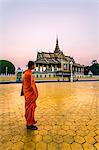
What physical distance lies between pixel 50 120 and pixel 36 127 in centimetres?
61

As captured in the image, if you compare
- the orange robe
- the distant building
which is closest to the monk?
the orange robe

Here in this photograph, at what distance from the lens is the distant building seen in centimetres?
3414

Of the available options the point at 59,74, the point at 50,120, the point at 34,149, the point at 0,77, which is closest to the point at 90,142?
the point at 34,149

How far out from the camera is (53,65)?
125 ft

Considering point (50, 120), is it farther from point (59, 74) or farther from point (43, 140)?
point (59, 74)

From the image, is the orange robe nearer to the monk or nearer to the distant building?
the monk

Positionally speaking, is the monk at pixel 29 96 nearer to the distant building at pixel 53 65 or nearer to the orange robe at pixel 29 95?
the orange robe at pixel 29 95

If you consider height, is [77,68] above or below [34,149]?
above

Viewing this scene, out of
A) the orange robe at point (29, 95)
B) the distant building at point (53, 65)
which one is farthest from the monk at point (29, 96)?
the distant building at point (53, 65)

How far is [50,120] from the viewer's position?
11.8 ft

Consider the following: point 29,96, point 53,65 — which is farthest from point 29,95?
point 53,65

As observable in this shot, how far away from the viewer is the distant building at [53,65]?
3414 centimetres

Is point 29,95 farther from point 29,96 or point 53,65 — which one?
point 53,65

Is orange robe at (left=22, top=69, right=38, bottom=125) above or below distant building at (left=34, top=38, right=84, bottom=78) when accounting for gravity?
below
